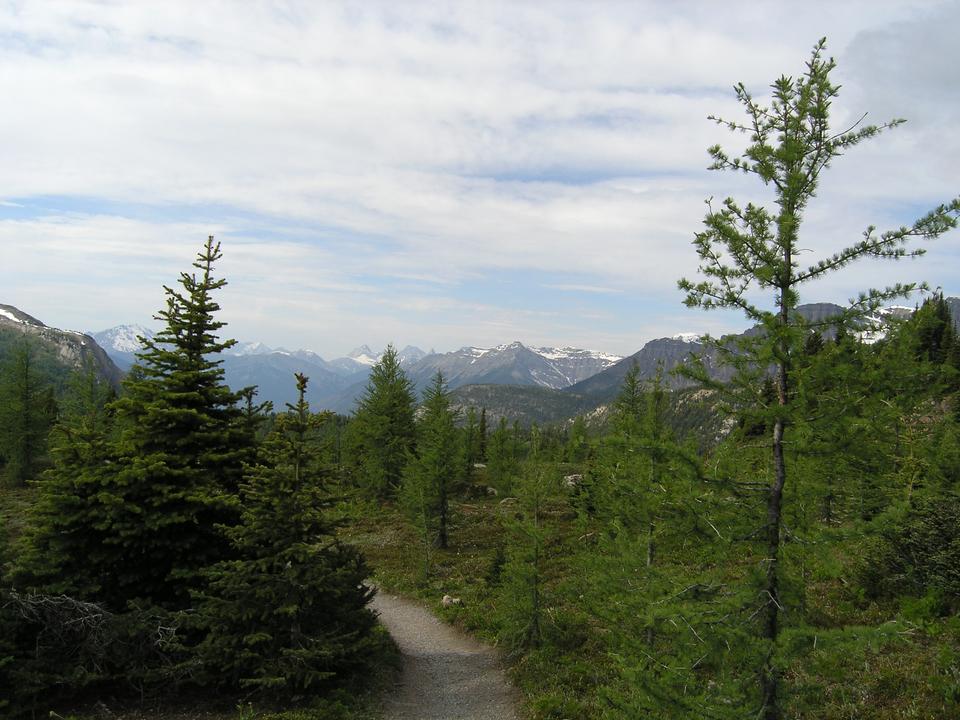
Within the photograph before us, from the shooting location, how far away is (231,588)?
12578mm

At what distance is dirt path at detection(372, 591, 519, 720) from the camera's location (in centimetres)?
1502

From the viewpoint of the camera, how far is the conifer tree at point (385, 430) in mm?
40312

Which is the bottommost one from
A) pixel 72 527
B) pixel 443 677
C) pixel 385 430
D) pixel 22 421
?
pixel 443 677

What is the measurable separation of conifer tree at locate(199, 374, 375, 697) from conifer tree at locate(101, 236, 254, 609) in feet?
5.56

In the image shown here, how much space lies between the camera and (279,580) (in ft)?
42.3

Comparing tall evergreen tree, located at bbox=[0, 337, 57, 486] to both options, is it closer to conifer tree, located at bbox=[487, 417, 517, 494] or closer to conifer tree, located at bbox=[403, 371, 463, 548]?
conifer tree, located at bbox=[403, 371, 463, 548]

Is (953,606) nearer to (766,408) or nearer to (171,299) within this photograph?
(766,408)

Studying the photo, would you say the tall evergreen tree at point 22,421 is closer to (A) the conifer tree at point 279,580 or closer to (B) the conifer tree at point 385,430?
(B) the conifer tree at point 385,430

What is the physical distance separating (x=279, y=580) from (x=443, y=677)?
7.89 metres

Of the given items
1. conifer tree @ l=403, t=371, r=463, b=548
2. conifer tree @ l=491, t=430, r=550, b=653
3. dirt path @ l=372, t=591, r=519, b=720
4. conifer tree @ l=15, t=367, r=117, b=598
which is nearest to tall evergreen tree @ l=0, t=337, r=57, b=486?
conifer tree @ l=403, t=371, r=463, b=548

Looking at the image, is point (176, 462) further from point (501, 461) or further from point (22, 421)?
point (22, 421)

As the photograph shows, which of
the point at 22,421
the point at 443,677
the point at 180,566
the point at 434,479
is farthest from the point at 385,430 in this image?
the point at 22,421

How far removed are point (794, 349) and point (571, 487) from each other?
111ft

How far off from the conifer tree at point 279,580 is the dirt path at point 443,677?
10.8 feet
